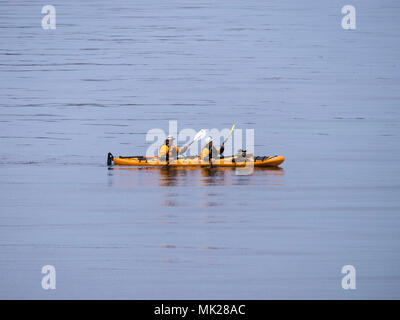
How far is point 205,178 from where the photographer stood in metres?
32.2

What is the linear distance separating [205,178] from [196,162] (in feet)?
5.11

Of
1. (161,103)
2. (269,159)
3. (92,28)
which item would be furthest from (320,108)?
(92,28)

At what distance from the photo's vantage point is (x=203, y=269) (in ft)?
63.1

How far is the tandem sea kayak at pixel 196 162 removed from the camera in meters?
33.0

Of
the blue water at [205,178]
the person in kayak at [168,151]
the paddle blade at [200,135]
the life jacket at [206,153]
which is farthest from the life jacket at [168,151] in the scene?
the paddle blade at [200,135]

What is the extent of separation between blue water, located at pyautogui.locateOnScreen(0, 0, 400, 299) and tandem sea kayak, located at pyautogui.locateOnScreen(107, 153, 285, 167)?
0.45 m

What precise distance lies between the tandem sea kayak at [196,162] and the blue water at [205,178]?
1.47 feet

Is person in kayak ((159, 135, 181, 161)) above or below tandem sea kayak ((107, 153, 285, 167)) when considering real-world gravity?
above

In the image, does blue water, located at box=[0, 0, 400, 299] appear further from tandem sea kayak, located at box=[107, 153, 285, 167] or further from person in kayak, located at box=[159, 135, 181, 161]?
person in kayak, located at box=[159, 135, 181, 161]

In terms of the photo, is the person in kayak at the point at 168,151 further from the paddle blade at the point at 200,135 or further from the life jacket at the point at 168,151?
the paddle blade at the point at 200,135

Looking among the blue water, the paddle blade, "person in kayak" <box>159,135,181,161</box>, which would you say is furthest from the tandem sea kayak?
the paddle blade

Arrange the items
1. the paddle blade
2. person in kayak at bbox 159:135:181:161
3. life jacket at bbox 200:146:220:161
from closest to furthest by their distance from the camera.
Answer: life jacket at bbox 200:146:220:161 → person in kayak at bbox 159:135:181:161 → the paddle blade

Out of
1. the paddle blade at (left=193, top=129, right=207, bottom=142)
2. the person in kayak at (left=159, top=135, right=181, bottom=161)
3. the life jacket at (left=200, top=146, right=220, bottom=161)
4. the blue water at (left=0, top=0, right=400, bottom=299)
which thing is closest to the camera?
the blue water at (left=0, top=0, right=400, bottom=299)

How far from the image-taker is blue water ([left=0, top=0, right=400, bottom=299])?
63.0 ft
